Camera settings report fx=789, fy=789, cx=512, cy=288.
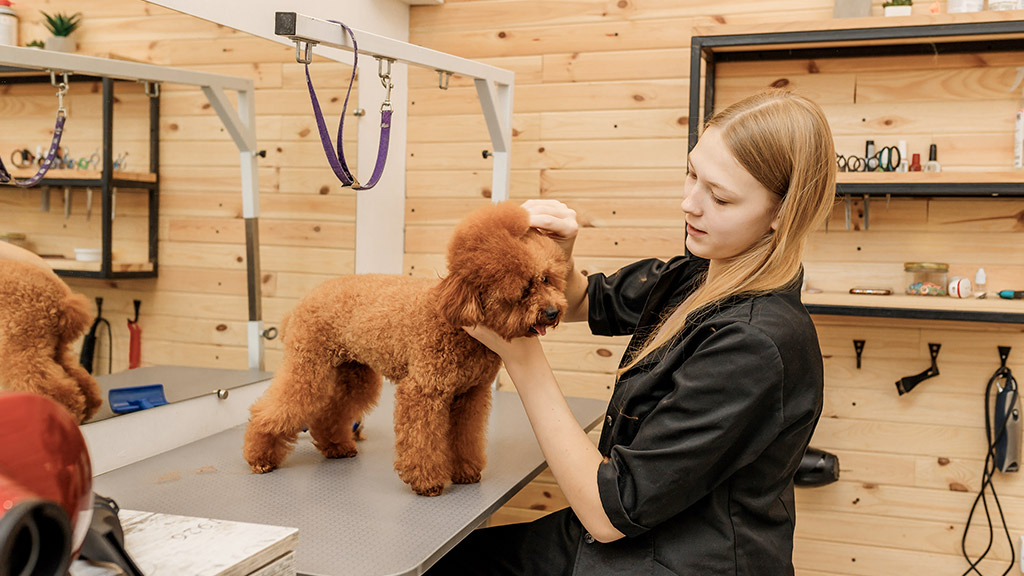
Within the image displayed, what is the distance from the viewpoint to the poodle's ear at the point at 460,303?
3.87 feet

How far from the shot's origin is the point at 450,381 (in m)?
1.31

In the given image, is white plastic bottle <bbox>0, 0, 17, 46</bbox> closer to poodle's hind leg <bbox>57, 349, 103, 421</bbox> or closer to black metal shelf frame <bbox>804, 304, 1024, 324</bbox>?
poodle's hind leg <bbox>57, 349, 103, 421</bbox>

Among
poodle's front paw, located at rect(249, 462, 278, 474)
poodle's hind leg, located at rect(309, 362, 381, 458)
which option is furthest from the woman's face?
poodle's front paw, located at rect(249, 462, 278, 474)

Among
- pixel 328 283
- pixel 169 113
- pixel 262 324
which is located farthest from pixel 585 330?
pixel 169 113

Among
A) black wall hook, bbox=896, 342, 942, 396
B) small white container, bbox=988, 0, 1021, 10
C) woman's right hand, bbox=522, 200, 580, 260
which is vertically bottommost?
black wall hook, bbox=896, 342, 942, 396

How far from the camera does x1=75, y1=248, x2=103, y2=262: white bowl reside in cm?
139

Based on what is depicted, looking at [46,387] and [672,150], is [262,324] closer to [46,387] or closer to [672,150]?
[46,387]

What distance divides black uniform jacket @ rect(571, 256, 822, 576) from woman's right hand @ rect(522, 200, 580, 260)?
289 millimetres

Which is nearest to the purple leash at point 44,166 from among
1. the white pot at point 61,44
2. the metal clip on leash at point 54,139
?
the metal clip on leash at point 54,139

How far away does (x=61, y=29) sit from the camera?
1.33m

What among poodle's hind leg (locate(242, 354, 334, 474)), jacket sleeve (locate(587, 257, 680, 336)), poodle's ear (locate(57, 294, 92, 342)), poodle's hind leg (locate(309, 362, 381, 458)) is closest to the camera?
poodle's ear (locate(57, 294, 92, 342))

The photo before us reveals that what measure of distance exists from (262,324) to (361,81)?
77 centimetres

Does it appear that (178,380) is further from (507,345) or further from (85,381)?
(507,345)

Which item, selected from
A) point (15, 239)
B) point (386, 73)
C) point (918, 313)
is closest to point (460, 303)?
point (386, 73)
